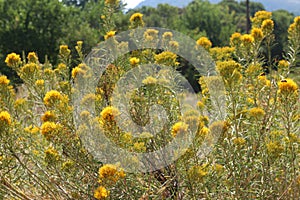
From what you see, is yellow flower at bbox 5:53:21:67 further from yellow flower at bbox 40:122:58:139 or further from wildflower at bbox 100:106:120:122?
wildflower at bbox 100:106:120:122

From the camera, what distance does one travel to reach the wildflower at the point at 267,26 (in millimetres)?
2281

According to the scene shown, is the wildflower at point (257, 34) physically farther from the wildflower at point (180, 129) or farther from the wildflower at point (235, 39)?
the wildflower at point (180, 129)

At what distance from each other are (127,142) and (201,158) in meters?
0.61

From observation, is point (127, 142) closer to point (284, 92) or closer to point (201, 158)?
point (201, 158)

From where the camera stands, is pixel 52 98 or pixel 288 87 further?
pixel 52 98

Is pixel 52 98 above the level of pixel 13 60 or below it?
below

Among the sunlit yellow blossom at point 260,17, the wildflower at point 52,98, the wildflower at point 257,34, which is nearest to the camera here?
the wildflower at point 52,98

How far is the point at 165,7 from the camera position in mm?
48094

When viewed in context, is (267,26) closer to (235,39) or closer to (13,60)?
(235,39)

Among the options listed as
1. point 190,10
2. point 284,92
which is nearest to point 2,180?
point 284,92

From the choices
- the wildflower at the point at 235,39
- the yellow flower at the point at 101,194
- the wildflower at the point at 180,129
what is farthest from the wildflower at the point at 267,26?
the yellow flower at the point at 101,194

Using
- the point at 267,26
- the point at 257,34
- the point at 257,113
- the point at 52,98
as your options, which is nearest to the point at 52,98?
the point at 52,98

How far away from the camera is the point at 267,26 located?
7.50ft

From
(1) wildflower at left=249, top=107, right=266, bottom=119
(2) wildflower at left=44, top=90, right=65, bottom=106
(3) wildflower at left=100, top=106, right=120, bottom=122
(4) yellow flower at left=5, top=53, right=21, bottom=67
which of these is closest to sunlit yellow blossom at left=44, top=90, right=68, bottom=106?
(2) wildflower at left=44, top=90, right=65, bottom=106
